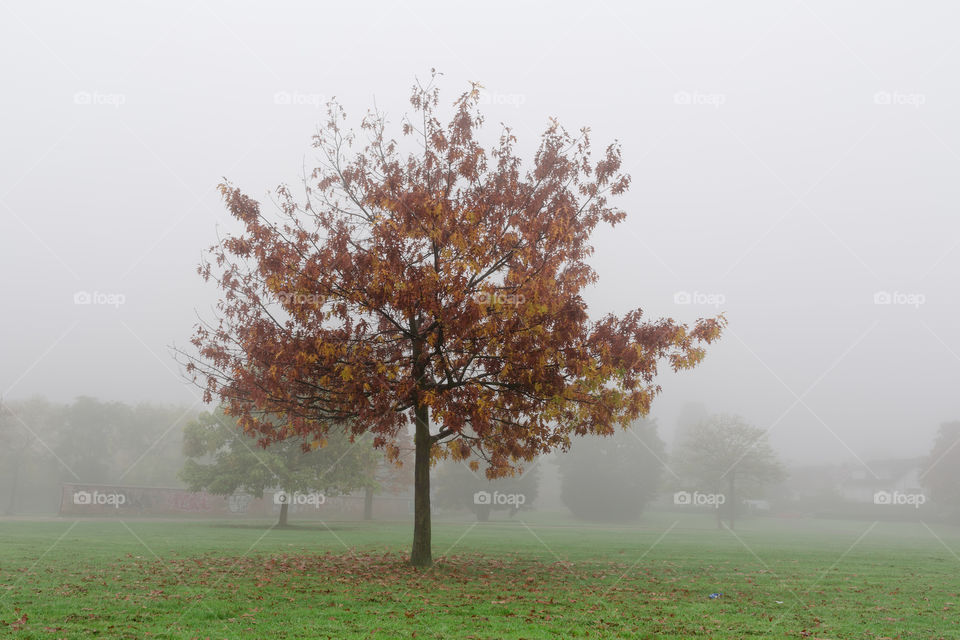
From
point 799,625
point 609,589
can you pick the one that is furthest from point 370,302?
point 799,625

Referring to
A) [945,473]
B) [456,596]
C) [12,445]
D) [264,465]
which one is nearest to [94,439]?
[12,445]

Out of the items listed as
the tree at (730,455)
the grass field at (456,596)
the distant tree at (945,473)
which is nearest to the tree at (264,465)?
the grass field at (456,596)

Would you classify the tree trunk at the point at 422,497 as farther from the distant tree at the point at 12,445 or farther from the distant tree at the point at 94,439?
the distant tree at the point at 94,439

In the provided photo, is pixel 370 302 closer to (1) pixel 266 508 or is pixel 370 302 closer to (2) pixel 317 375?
(2) pixel 317 375

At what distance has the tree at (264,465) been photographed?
41.4 metres

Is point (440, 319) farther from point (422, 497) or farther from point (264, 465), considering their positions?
point (264, 465)

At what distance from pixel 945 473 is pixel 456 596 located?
3440 inches

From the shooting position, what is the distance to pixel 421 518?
56.7 feet

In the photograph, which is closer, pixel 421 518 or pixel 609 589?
pixel 609 589

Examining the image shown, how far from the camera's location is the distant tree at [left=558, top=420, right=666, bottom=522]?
234 ft

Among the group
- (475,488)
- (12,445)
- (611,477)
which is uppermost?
(12,445)

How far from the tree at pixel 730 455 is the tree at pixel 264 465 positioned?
35.8 meters

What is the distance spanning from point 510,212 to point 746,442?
54.9 metres

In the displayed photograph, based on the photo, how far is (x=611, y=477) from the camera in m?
71.3
